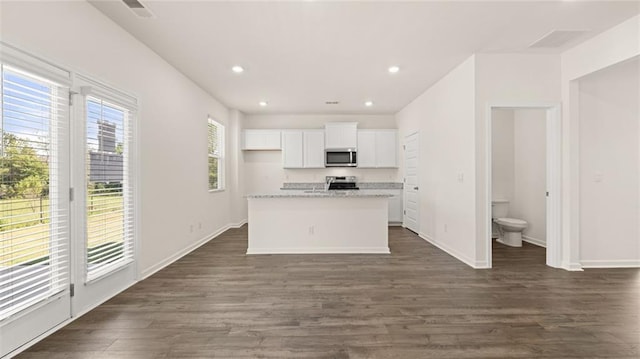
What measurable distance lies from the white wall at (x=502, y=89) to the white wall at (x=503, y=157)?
1746 millimetres

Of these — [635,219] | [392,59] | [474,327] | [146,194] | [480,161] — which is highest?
[392,59]

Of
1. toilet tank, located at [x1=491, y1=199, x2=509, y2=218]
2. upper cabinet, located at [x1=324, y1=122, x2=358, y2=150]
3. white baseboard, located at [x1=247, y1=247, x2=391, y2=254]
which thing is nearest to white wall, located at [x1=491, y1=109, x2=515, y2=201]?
toilet tank, located at [x1=491, y1=199, x2=509, y2=218]

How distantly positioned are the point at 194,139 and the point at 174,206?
1240 mm

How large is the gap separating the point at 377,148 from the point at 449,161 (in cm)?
270

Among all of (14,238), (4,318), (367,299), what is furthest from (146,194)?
(367,299)

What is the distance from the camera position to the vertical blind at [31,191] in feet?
6.13

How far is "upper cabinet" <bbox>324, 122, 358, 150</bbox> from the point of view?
6863 mm

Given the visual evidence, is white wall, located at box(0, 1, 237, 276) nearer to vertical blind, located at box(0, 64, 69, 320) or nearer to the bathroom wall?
vertical blind, located at box(0, 64, 69, 320)

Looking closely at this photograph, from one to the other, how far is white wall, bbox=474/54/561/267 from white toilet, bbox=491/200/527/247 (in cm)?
143

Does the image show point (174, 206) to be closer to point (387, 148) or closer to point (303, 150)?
point (303, 150)

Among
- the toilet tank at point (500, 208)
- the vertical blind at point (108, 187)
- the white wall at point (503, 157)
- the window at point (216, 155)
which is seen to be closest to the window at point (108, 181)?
the vertical blind at point (108, 187)

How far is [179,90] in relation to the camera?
163 inches

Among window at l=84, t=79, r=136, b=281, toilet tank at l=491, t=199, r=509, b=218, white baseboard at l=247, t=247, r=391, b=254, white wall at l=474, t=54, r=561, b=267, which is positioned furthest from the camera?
toilet tank at l=491, t=199, r=509, b=218

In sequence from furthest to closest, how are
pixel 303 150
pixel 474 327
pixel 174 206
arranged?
pixel 303 150, pixel 174 206, pixel 474 327
